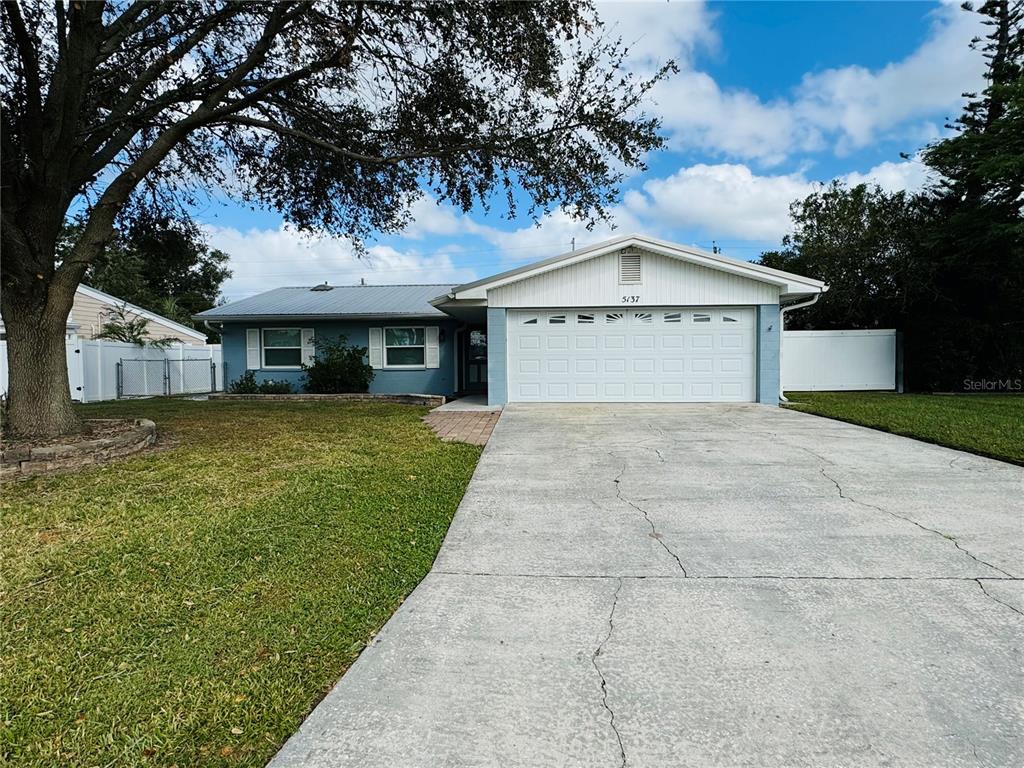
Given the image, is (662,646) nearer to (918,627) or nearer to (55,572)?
(918,627)

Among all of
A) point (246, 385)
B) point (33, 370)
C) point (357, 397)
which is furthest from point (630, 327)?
point (246, 385)

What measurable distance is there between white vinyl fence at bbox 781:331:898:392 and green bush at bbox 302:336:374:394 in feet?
39.4

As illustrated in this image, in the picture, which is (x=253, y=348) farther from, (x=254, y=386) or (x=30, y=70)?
(x=30, y=70)

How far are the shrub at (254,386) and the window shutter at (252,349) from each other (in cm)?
27

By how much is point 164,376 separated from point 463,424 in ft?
46.6

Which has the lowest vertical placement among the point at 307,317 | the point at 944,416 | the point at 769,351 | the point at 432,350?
the point at 944,416

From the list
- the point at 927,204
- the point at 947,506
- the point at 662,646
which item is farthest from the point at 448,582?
the point at 927,204

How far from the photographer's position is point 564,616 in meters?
3.02

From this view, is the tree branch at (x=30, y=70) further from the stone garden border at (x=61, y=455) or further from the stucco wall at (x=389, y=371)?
the stucco wall at (x=389, y=371)

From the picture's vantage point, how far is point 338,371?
15.5 metres

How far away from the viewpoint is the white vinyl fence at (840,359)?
54.4 feet

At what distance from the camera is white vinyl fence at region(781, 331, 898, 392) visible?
16594 millimetres

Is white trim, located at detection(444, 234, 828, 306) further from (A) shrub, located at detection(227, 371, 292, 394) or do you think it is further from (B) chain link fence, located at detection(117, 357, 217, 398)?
(B) chain link fence, located at detection(117, 357, 217, 398)

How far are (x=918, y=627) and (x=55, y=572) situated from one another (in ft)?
16.0
